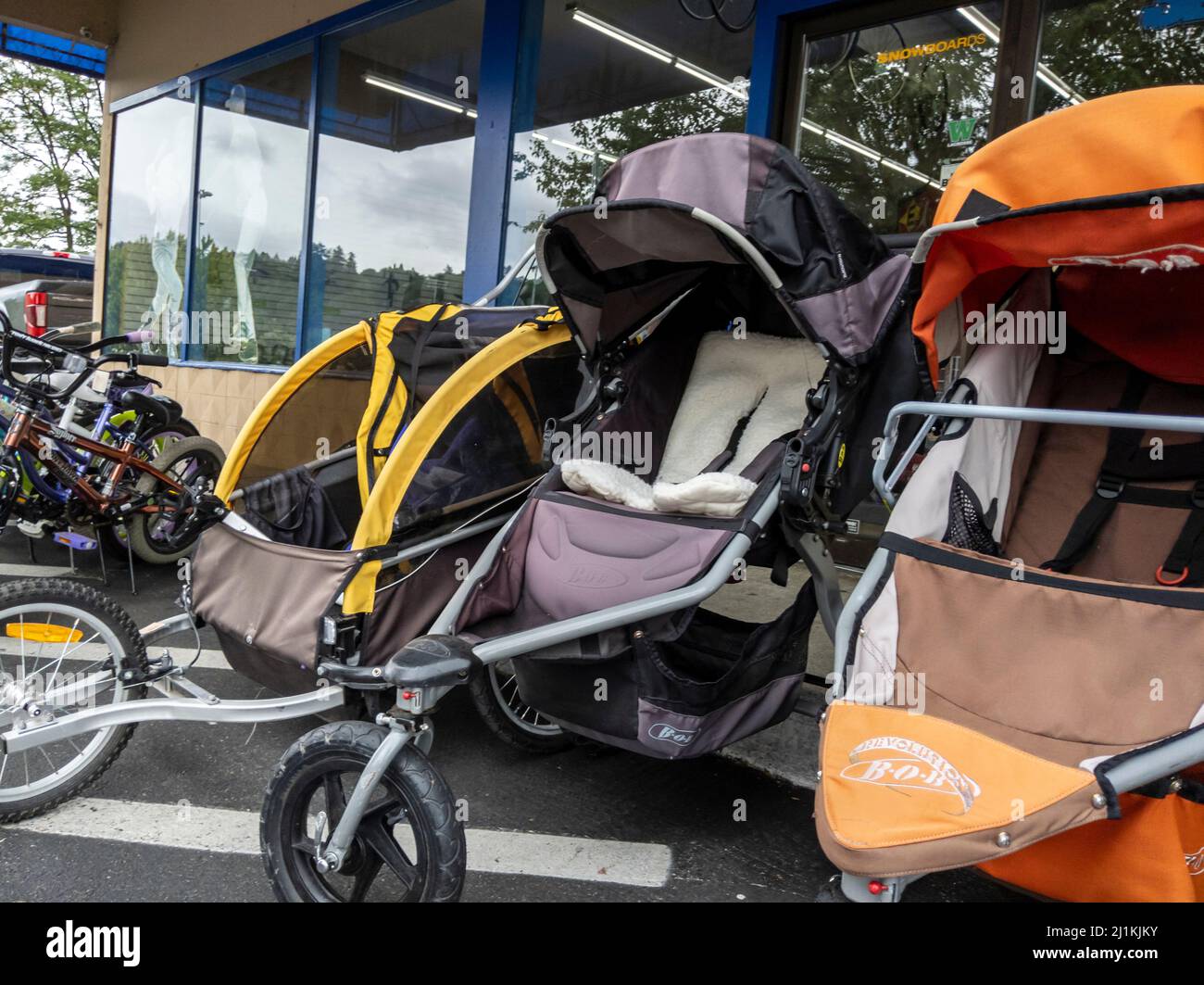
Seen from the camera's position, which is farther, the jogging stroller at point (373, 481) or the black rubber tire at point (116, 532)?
the black rubber tire at point (116, 532)

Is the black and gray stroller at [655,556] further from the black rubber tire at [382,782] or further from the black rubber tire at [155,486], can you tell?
the black rubber tire at [155,486]

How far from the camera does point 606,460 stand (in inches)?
120

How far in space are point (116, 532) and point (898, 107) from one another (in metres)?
4.98

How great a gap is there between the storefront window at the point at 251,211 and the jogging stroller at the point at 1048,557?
7.13m

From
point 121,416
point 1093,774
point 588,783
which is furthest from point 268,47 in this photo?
point 1093,774

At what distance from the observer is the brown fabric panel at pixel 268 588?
8.77 ft

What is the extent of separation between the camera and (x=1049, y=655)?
2051mm

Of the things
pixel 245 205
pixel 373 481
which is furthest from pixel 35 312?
pixel 373 481

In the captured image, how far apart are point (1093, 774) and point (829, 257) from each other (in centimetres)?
139

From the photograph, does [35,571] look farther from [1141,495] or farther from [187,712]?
[1141,495]

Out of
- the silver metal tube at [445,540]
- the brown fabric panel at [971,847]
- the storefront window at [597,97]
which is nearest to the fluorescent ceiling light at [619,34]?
the storefront window at [597,97]

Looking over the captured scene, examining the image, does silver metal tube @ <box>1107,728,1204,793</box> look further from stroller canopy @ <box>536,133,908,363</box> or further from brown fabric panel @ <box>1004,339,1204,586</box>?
stroller canopy @ <box>536,133,908,363</box>

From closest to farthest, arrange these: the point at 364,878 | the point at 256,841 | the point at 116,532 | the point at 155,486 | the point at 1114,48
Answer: the point at 364,878 < the point at 256,841 < the point at 1114,48 < the point at 155,486 < the point at 116,532

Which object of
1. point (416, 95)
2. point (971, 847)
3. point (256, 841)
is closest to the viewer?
point (971, 847)
